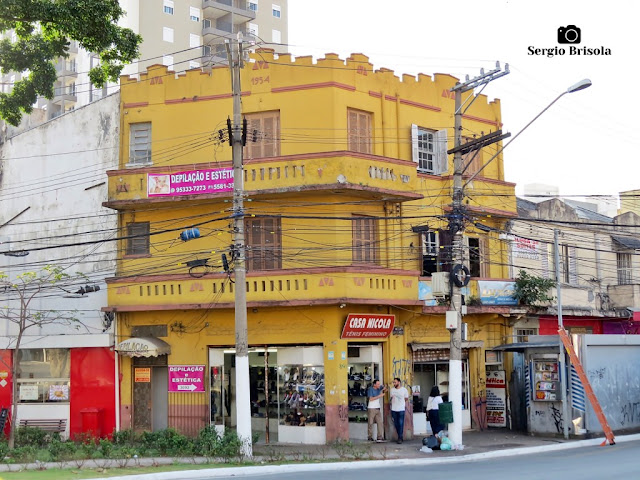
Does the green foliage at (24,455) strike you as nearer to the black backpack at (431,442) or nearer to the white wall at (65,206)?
the white wall at (65,206)

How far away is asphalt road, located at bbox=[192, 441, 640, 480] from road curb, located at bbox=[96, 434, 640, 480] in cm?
30

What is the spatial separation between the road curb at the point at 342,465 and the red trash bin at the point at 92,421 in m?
8.97

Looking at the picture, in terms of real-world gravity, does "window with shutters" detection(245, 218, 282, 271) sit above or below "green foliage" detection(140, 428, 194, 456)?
above

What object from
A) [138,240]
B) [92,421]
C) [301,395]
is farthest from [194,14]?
[301,395]

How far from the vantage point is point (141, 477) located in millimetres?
15508

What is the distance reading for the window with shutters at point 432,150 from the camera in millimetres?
26250

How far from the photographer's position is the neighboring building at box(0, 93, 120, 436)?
25.6 metres

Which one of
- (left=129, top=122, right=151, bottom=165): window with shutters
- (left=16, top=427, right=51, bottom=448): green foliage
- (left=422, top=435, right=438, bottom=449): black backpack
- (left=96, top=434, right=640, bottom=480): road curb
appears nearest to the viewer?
(left=96, top=434, right=640, bottom=480): road curb

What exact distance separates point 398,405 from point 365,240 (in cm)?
493

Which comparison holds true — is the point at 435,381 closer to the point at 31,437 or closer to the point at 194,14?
the point at 31,437

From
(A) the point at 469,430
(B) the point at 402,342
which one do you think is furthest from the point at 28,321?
(A) the point at 469,430

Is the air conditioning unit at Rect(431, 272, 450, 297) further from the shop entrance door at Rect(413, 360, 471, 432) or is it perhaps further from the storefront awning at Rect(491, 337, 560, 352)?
the shop entrance door at Rect(413, 360, 471, 432)

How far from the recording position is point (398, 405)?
22.8 metres

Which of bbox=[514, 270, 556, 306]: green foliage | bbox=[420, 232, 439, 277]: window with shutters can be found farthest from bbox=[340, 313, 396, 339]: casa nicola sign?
bbox=[514, 270, 556, 306]: green foliage
